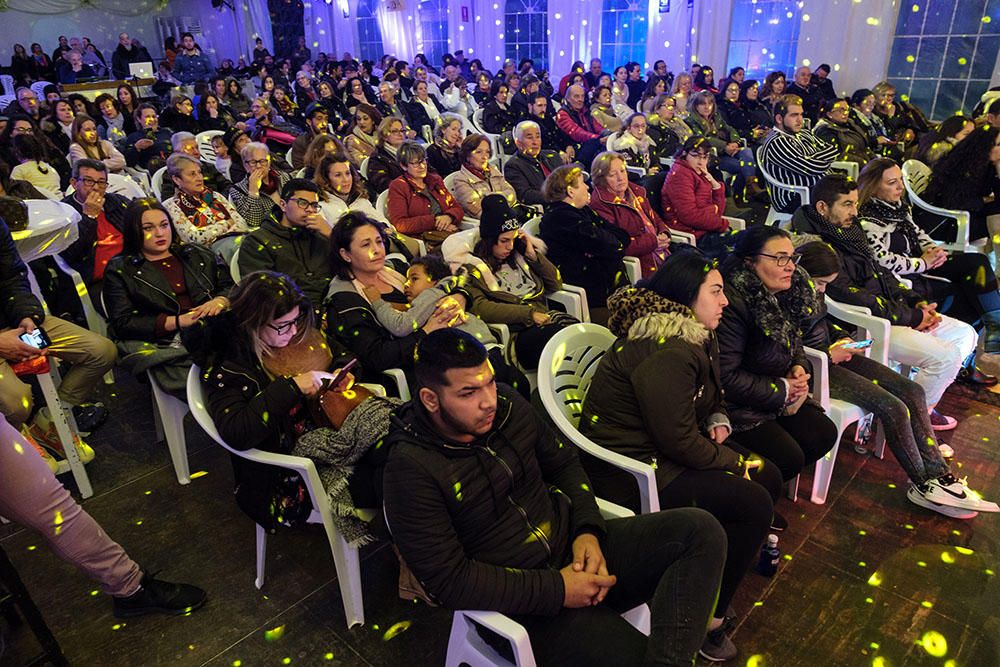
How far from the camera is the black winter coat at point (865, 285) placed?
275 cm

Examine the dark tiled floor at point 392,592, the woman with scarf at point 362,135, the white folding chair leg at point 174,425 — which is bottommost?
the dark tiled floor at point 392,592

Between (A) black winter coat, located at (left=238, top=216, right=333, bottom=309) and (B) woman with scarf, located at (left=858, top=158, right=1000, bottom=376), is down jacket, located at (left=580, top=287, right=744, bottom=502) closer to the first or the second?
(A) black winter coat, located at (left=238, top=216, right=333, bottom=309)

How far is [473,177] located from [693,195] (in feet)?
4.38

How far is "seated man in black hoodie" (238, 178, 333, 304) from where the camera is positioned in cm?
283

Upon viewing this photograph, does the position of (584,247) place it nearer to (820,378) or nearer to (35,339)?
(820,378)

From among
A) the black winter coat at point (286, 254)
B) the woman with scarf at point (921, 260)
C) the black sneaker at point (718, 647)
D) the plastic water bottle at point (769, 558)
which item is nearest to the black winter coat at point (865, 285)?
the woman with scarf at point (921, 260)

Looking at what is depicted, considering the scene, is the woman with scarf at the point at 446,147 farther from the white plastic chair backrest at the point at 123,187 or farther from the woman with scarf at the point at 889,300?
the woman with scarf at the point at 889,300

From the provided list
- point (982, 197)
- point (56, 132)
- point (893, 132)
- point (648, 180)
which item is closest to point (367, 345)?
point (648, 180)

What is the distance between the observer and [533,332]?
8.72ft

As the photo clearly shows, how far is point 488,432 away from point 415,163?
268 cm

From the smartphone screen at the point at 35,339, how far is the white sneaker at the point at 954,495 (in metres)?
3.03

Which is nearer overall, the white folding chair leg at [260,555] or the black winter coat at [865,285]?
the white folding chair leg at [260,555]

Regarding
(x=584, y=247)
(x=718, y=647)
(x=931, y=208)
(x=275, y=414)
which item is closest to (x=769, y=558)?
(x=718, y=647)

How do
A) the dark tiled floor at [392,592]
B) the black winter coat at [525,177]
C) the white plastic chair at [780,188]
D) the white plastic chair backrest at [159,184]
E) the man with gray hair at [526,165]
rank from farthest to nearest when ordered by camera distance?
the man with gray hair at [526,165] → the black winter coat at [525,177] → the white plastic chair at [780,188] → the white plastic chair backrest at [159,184] → the dark tiled floor at [392,592]
